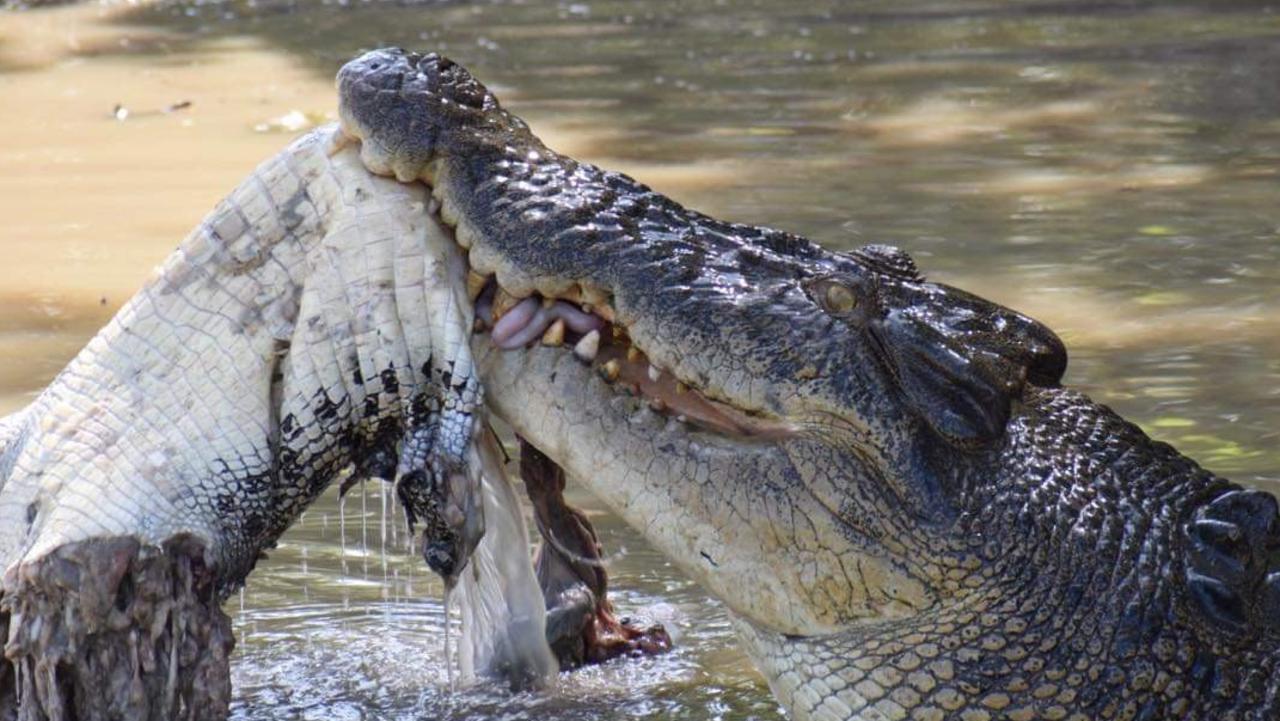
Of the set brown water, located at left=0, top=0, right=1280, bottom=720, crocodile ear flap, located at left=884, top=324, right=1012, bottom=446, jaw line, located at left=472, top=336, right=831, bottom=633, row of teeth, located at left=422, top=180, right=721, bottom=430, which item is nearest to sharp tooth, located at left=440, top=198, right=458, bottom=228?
row of teeth, located at left=422, top=180, right=721, bottom=430

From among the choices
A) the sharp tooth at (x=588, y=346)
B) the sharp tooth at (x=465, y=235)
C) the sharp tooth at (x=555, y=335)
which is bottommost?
the sharp tooth at (x=588, y=346)

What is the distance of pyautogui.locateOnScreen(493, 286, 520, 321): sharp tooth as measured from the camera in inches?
116

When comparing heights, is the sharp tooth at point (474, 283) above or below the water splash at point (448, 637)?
above

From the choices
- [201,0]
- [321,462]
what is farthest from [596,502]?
[201,0]

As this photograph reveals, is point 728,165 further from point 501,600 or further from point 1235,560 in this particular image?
point 1235,560

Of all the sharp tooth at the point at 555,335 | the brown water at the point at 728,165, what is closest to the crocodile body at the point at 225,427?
the sharp tooth at the point at 555,335

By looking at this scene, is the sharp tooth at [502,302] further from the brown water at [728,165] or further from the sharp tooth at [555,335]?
the brown water at [728,165]

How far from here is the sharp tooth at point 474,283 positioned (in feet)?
9.80

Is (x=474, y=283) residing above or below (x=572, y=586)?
above

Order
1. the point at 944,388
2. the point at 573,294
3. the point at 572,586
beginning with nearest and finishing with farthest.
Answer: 1. the point at 944,388
2. the point at 573,294
3. the point at 572,586

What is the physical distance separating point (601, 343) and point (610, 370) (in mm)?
67

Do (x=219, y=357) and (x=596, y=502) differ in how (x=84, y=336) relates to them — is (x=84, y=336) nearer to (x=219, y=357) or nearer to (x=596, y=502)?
(x=596, y=502)

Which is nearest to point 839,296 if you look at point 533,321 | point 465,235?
point 533,321

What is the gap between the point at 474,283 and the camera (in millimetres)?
3000
